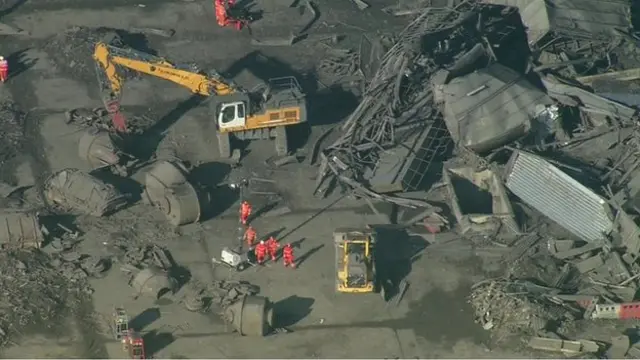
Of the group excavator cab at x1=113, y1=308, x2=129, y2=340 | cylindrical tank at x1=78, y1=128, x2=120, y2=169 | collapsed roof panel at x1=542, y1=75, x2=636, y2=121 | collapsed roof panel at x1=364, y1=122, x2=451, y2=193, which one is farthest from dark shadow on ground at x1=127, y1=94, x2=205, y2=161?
collapsed roof panel at x1=542, y1=75, x2=636, y2=121

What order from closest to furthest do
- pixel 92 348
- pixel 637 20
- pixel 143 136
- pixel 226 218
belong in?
1. pixel 92 348
2. pixel 226 218
3. pixel 143 136
4. pixel 637 20

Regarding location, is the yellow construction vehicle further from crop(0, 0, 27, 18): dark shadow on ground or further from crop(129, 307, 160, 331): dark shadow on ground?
crop(0, 0, 27, 18): dark shadow on ground

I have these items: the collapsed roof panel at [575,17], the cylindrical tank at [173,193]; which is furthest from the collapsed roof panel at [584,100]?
the cylindrical tank at [173,193]

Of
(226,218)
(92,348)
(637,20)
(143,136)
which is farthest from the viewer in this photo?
(637,20)

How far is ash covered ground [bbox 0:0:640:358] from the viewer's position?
47906mm

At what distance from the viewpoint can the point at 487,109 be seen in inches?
2141

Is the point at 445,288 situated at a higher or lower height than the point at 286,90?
lower

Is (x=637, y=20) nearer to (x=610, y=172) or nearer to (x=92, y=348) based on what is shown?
(x=610, y=172)

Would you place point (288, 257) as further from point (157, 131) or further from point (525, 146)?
point (525, 146)

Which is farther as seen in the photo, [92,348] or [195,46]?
[195,46]

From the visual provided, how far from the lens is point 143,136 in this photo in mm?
56844

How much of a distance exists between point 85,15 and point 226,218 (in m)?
16.9

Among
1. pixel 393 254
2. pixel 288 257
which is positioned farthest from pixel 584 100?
pixel 288 257

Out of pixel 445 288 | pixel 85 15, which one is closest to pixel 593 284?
pixel 445 288
